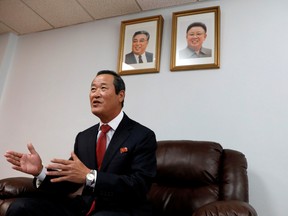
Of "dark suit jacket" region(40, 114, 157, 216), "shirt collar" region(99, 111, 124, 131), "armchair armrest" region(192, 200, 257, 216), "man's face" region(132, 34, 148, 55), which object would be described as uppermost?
"man's face" region(132, 34, 148, 55)

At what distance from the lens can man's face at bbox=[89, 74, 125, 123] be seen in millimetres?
1361

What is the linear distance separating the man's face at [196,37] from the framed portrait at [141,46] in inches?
11.0

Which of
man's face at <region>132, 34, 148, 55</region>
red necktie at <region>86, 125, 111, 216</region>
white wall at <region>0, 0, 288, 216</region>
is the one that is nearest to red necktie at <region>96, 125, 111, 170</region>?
red necktie at <region>86, 125, 111, 216</region>

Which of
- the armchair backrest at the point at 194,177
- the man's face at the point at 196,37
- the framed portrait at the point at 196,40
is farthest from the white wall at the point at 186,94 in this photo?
the armchair backrest at the point at 194,177

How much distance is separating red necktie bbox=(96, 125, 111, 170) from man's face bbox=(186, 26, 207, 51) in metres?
1.21

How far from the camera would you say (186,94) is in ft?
6.91

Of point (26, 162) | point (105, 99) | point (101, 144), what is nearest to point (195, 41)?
point (105, 99)

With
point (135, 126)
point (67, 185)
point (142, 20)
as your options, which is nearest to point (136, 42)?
point (142, 20)

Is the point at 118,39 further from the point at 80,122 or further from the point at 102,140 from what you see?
the point at 102,140

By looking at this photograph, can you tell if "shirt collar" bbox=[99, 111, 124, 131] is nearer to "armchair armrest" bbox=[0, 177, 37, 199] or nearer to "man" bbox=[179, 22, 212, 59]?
"armchair armrest" bbox=[0, 177, 37, 199]

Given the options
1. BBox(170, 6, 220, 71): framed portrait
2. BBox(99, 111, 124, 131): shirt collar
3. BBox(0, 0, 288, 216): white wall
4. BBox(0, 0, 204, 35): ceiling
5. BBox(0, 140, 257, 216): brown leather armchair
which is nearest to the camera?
BBox(99, 111, 124, 131): shirt collar

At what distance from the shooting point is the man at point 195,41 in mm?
2127

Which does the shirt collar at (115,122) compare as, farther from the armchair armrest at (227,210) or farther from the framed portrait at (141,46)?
the framed portrait at (141,46)

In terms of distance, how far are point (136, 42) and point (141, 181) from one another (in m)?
1.62
